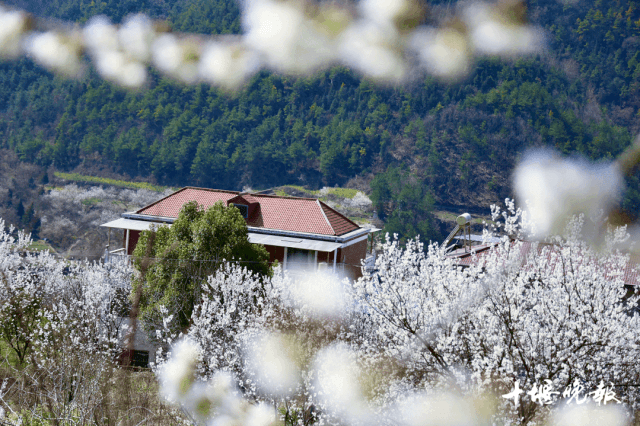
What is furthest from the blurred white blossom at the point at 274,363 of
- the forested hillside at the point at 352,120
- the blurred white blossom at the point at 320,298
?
the forested hillside at the point at 352,120

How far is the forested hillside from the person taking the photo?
9512 centimetres

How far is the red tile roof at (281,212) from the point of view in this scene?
1171 inches

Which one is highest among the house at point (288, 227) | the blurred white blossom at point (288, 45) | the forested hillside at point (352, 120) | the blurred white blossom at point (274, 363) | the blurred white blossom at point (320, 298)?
the blurred white blossom at point (288, 45)

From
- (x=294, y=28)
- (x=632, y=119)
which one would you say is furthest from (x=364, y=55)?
(x=632, y=119)

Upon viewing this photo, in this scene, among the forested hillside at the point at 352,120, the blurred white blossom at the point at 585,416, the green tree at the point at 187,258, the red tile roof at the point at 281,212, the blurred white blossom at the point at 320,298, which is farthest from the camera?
the forested hillside at the point at 352,120

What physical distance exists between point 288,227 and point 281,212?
1358mm

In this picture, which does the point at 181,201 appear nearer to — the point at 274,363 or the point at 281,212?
the point at 281,212

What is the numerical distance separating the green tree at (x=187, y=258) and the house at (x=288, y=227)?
988 centimetres

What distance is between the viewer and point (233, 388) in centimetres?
1190

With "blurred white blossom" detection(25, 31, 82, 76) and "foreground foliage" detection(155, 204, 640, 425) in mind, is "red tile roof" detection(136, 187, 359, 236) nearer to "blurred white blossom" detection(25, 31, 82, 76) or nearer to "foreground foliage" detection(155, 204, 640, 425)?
"foreground foliage" detection(155, 204, 640, 425)

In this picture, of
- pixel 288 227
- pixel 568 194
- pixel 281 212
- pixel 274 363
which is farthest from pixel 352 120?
pixel 274 363

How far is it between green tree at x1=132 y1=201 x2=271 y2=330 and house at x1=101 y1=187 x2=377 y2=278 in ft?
32.4

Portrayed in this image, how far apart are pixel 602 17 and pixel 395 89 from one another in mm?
35286

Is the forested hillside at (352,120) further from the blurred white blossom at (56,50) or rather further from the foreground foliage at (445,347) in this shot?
the foreground foliage at (445,347)
